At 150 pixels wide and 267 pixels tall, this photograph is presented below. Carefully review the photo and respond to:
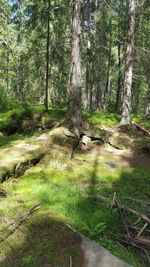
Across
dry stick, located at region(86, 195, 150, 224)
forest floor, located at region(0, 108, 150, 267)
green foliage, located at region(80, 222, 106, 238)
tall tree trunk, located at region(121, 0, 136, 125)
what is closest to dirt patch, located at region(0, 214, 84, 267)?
forest floor, located at region(0, 108, 150, 267)

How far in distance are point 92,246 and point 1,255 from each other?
3.66ft

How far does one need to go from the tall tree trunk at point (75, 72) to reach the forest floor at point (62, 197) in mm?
971

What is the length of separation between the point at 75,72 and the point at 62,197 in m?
6.28

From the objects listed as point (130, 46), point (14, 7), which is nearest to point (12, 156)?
point (130, 46)

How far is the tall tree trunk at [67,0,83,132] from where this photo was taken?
871cm

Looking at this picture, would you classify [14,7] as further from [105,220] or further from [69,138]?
[105,220]

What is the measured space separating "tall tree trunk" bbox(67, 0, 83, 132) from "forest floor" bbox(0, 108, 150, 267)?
971mm

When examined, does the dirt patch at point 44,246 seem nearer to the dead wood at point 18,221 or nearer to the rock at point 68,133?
the dead wood at point 18,221

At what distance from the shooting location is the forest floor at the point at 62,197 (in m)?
2.46

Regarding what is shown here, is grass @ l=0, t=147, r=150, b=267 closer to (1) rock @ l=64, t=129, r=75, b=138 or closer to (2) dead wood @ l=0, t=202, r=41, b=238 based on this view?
(2) dead wood @ l=0, t=202, r=41, b=238

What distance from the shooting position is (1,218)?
302 cm

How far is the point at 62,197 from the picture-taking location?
4.07 m

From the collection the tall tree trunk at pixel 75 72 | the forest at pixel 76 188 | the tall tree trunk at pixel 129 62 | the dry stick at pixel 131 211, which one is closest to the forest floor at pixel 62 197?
the forest at pixel 76 188

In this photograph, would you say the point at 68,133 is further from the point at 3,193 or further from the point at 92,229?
the point at 92,229
